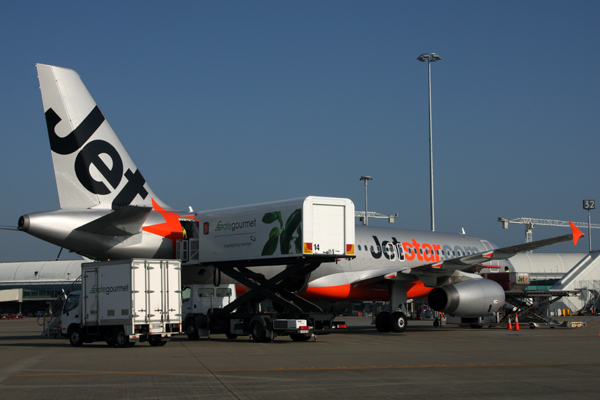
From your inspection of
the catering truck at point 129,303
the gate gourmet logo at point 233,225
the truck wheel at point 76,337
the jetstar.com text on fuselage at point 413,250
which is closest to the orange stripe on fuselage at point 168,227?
the gate gourmet logo at point 233,225

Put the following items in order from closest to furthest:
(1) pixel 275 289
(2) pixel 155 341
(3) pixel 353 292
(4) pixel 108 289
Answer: (4) pixel 108 289
(2) pixel 155 341
(1) pixel 275 289
(3) pixel 353 292

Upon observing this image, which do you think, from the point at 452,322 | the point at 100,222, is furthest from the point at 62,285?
the point at 100,222

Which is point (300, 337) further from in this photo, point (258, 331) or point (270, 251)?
point (270, 251)

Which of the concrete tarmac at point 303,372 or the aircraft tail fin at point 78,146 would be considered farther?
the aircraft tail fin at point 78,146

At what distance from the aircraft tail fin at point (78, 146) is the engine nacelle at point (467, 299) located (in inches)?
479

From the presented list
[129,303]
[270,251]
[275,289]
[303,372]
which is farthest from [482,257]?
[303,372]

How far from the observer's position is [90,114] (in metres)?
22.6

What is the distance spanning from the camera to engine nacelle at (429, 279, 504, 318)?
2497 centimetres

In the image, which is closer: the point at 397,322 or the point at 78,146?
the point at 78,146

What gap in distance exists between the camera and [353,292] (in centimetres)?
2730

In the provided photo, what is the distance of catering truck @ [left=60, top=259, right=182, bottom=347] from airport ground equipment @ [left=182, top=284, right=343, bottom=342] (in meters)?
2.95

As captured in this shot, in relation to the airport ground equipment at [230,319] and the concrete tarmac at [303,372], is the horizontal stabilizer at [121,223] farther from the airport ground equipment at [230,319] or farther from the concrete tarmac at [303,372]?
the concrete tarmac at [303,372]

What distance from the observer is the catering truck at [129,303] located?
61.9 feet

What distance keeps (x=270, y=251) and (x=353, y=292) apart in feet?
23.6
